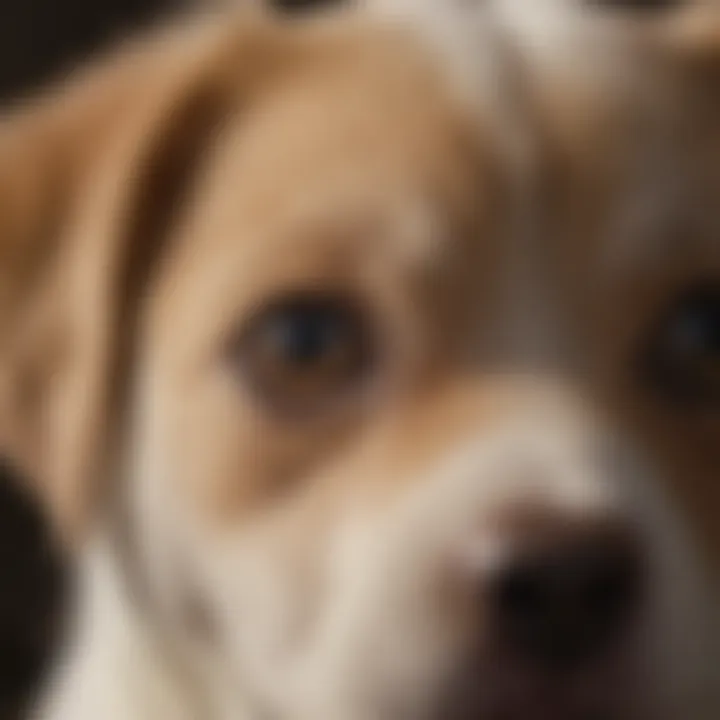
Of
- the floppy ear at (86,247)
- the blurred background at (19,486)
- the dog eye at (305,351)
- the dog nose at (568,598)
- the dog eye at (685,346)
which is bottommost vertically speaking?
the dog nose at (568,598)

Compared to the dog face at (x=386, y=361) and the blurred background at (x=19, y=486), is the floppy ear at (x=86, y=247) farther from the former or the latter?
the blurred background at (x=19, y=486)

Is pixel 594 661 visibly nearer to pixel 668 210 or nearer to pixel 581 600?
pixel 581 600

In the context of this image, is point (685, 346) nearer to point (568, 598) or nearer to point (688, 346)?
point (688, 346)

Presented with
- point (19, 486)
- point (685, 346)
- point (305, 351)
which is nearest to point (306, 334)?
point (305, 351)

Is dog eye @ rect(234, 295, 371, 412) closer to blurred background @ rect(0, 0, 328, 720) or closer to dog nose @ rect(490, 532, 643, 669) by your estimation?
dog nose @ rect(490, 532, 643, 669)

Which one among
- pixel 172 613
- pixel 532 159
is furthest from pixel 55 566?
pixel 532 159

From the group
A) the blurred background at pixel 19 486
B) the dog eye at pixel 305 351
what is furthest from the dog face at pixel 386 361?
the blurred background at pixel 19 486
